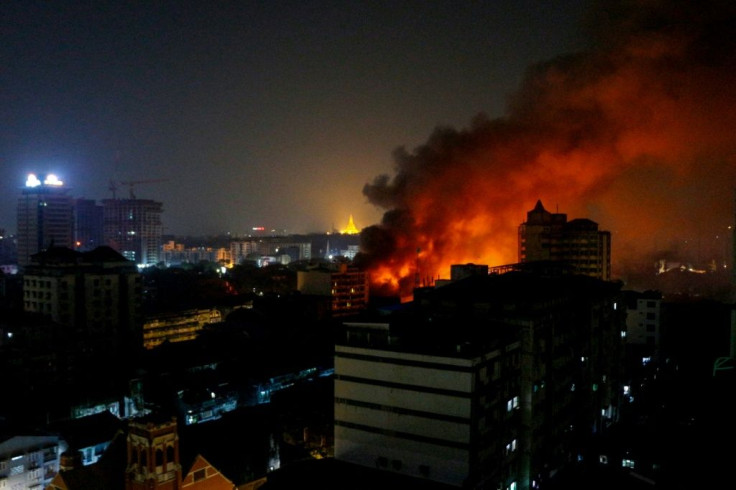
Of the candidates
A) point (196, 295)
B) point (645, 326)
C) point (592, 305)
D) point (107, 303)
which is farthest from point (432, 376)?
point (196, 295)

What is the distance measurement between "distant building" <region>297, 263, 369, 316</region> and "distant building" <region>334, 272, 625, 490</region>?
1202 inches

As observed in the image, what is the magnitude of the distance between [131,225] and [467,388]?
378ft

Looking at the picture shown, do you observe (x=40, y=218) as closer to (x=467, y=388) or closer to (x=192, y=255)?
(x=192, y=255)

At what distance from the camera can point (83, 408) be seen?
27.4 meters

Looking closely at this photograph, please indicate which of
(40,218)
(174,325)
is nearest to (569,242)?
(174,325)

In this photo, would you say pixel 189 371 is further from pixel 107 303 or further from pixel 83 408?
pixel 107 303

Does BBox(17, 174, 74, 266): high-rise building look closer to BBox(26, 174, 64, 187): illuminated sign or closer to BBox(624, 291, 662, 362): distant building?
BBox(26, 174, 64, 187): illuminated sign

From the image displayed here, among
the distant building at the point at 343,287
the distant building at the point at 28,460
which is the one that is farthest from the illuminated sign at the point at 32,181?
the distant building at the point at 28,460

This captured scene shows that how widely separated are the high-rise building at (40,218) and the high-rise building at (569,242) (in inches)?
2332

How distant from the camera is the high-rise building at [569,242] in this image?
53031 millimetres

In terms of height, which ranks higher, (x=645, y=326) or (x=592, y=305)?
(x=592, y=305)

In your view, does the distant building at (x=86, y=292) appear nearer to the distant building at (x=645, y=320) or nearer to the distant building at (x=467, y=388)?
the distant building at (x=467, y=388)

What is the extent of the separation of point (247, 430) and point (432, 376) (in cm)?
888

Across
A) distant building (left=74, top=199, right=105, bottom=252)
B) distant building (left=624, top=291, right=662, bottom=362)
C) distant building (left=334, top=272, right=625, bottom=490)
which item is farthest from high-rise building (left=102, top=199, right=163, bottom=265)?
distant building (left=334, top=272, right=625, bottom=490)
